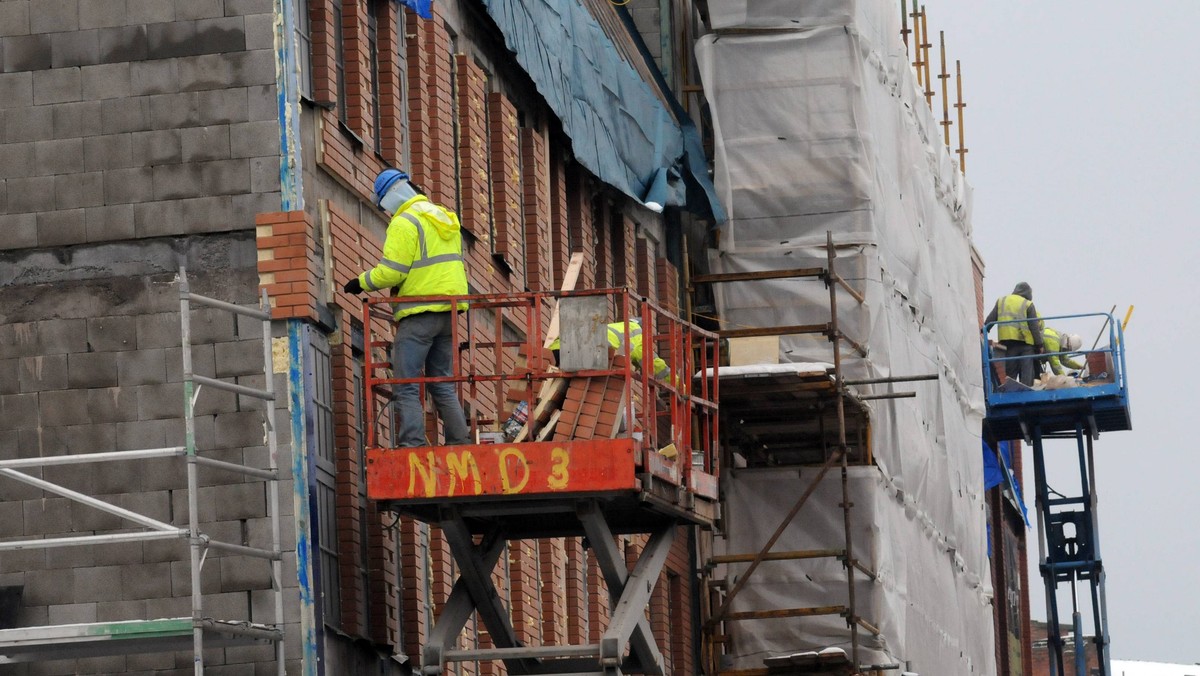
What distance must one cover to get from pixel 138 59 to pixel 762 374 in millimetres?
9703

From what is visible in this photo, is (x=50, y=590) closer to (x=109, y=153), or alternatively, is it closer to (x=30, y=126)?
(x=109, y=153)

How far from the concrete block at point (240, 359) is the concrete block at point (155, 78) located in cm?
177

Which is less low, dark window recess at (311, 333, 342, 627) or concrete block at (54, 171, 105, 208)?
concrete block at (54, 171, 105, 208)

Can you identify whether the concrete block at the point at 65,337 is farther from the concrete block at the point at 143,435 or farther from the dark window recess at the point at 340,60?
the dark window recess at the point at 340,60

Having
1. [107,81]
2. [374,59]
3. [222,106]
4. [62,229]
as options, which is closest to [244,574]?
[62,229]

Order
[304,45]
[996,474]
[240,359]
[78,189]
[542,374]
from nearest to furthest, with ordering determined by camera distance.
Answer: [542,374] < [240,359] < [78,189] < [304,45] < [996,474]

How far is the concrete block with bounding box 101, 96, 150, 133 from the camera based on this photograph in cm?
1677

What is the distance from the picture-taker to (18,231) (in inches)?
664

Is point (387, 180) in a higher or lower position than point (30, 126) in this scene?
lower

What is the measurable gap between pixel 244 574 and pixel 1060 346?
25145 millimetres

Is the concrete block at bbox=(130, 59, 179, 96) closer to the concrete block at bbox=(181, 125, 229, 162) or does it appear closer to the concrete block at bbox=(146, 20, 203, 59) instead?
the concrete block at bbox=(146, 20, 203, 59)

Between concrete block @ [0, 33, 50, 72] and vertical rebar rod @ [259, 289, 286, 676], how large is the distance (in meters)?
2.39

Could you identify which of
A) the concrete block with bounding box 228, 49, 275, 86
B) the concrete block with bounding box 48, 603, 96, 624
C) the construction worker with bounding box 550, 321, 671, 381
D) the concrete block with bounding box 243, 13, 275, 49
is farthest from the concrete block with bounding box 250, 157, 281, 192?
the concrete block with bounding box 48, 603, 96, 624

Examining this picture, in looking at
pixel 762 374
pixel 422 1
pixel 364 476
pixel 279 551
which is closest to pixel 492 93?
pixel 422 1
